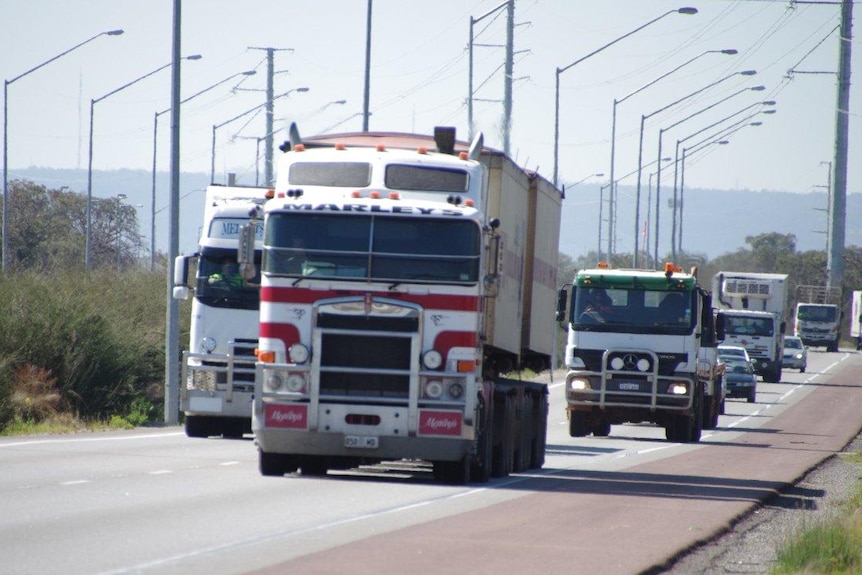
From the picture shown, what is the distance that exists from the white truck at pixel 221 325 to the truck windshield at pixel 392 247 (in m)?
7.70

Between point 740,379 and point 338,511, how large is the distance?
129ft

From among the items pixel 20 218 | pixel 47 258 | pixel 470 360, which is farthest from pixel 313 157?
pixel 20 218

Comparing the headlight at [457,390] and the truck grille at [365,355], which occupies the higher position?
the truck grille at [365,355]

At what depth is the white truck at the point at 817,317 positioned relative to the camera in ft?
311

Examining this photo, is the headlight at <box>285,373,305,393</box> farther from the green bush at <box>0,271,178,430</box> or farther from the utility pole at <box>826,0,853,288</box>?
the utility pole at <box>826,0,853,288</box>

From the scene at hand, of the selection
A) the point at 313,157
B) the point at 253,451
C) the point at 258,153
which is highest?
the point at 258,153

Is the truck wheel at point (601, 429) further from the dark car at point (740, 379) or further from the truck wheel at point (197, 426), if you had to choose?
the dark car at point (740, 379)

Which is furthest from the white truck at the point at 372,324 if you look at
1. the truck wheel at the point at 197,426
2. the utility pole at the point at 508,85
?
the utility pole at the point at 508,85

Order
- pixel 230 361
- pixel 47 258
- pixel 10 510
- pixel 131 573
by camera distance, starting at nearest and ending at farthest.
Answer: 1. pixel 131 573
2. pixel 10 510
3. pixel 230 361
4. pixel 47 258

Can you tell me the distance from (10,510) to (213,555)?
3286 mm

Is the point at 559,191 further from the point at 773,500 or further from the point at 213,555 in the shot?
the point at 213,555

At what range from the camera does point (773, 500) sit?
1869cm

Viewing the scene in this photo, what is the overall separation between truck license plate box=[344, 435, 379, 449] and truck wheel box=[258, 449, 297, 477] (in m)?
1.35

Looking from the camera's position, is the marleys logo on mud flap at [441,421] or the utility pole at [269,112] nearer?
the marleys logo on mud flap at [441,421]
